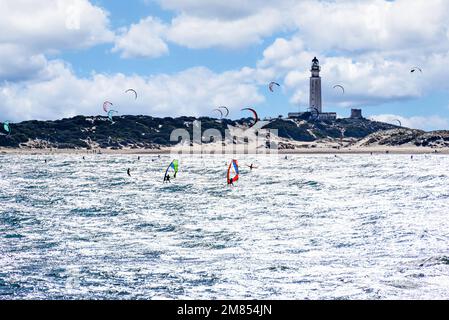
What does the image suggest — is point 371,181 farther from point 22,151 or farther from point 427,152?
point 22,151

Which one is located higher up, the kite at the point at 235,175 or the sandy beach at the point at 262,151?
the sandy beach at the point at 262,151

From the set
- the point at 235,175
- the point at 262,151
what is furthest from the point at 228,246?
the point at 262,151

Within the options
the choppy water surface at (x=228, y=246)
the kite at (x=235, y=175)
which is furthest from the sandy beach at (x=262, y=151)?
A: the choppy water surface at (x=228, y=246)

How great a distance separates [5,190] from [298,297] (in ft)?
135

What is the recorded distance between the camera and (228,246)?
25438mm

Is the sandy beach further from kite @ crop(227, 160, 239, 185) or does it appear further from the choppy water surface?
the choppy water surface

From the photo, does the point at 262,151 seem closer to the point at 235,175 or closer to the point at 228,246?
the point at 235,175

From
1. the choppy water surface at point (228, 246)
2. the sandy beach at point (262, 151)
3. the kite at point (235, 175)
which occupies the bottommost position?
the choppy water surface at point (228, 246)

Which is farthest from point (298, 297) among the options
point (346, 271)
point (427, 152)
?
point (427, 152)

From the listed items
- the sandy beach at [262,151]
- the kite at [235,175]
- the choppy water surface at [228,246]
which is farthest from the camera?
the sandy beach at [262,151]

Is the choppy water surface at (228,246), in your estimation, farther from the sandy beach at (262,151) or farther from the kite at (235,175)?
the sandy beach at (262,151)

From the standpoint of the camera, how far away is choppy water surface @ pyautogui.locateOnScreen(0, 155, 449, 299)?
61.1ft

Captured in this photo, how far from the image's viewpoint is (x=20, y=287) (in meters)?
19.0

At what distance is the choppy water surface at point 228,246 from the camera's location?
18.6 meters
